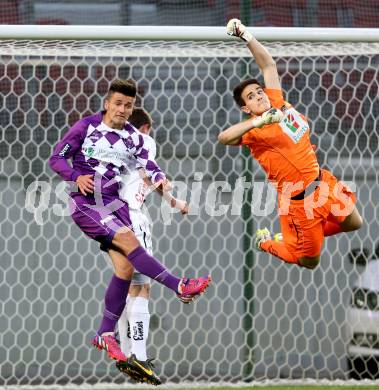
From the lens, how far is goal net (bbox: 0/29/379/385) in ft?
23.1

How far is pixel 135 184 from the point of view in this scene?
220 inches

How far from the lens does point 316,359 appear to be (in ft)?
23.8

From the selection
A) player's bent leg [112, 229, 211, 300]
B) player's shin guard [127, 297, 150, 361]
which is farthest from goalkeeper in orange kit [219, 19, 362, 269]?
player's shin guard [127, 297, 150, 361]

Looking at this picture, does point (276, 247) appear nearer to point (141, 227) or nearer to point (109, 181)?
point (141, 227)

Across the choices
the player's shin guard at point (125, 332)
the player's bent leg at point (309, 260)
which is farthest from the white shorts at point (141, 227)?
the player's bent leg at point (309, 260)

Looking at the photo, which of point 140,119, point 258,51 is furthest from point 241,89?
point 140,119

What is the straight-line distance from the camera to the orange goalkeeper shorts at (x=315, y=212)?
227 inches

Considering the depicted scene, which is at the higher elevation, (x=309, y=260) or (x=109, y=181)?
(x=109, y=181)

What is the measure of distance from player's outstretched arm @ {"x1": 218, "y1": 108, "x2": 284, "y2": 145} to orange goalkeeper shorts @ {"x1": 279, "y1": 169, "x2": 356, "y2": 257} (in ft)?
Result: 1.97

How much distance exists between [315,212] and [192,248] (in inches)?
66.4

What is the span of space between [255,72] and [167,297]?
1.85m

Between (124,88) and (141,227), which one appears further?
(141,227)

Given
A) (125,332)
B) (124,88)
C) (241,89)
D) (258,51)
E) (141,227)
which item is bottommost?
(125,332)

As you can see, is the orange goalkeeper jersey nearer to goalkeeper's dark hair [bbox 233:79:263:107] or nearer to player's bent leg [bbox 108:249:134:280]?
goalkeeper's dark hair [bbox 233:79:263:107]
